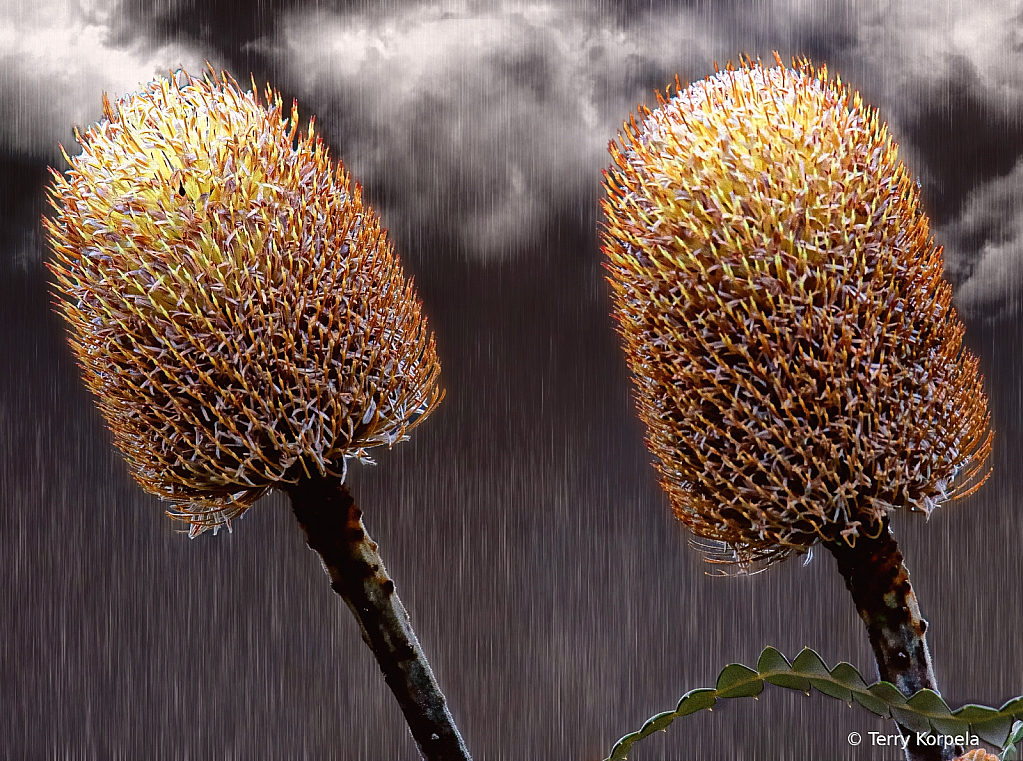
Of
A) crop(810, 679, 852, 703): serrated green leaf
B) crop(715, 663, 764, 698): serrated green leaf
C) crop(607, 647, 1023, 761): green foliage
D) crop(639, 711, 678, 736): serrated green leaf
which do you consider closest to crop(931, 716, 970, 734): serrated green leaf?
crop(607, 647, 1023, 761): green foliage

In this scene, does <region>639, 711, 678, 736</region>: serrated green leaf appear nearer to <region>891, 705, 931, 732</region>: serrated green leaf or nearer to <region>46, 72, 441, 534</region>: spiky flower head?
<region>891, 705, 931, 732</region>: serrated green leaf

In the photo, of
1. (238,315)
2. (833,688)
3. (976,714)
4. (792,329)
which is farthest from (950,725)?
(238,315)

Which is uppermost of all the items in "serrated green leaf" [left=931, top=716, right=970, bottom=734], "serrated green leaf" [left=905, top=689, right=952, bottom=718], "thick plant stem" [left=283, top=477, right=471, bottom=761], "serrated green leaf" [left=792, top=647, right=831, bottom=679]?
"thick plant stem" [left=283, top=477, right=471, bottom=761]

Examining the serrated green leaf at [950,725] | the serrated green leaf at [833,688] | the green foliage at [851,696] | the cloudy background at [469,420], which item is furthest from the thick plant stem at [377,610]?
the serrated green leaf at [950,725]

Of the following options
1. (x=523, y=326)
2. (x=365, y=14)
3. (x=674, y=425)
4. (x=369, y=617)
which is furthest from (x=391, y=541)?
(x=365, y=14)

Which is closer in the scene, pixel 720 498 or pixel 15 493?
pixel 720 498

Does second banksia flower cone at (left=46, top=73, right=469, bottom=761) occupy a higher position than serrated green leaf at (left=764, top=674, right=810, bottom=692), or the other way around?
second banksia flower cone at (left=46, top=73, right=469, bottom=761)

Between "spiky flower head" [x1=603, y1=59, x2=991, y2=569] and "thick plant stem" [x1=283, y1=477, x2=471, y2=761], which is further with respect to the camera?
"thick plant stem" [x1=283, y1=477, x2=471, y2=761]

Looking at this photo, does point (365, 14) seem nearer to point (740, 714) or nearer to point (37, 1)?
point (37, 1)
